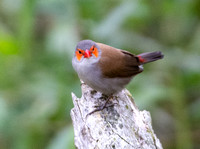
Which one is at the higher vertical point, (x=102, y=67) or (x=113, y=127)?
(x=102, y=67)

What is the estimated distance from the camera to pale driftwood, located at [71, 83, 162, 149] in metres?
3.39

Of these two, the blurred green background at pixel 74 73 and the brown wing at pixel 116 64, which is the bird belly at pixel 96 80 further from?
the blurred green background at pixel 74 73

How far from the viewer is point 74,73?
500 cm

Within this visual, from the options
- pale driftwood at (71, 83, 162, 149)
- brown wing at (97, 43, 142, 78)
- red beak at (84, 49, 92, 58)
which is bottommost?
pale driftwood at (71, 83, 162, 149)

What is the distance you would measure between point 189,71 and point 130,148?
1788 millimetres

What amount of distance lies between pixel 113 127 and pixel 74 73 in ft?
5.15

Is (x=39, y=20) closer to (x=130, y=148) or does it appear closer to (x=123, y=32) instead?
(x=123, y=32)

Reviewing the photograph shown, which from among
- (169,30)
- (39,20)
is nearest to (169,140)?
(169,30)

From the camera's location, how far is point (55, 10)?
532cm

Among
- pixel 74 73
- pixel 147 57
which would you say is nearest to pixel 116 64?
pixel 147 57

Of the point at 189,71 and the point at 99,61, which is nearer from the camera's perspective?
the point at 99,61

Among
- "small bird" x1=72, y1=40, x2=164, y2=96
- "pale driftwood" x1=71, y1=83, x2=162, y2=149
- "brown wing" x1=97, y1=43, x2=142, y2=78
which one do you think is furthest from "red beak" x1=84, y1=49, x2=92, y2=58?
"pale driftwood" x1=71, y1=83, x2=162, y2=149

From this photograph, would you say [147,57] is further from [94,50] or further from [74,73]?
[74,73]

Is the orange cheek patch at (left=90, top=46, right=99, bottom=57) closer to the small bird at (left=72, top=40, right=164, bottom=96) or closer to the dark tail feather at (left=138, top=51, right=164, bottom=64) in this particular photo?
the small bird at (left=72, top=40, right=164, bottom=96)
